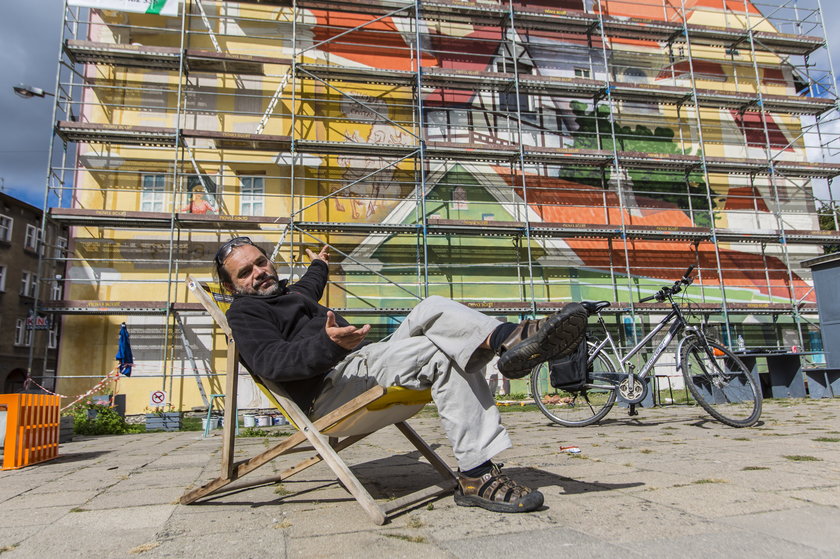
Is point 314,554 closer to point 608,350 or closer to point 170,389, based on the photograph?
point 608,350

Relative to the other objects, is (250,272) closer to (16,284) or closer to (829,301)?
(829,301)

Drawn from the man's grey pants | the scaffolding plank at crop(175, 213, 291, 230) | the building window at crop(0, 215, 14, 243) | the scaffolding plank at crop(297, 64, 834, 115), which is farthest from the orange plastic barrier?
the building window at crop(0, 215, 14, 243)

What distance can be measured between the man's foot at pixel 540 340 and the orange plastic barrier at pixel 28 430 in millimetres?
3707

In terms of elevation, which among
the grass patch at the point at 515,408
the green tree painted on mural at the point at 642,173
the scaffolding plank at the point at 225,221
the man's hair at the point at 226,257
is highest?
the green tree painted on mural at the point at 642,173

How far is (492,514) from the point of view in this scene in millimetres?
1889

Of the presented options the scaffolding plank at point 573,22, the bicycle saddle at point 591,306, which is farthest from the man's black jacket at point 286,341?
the scaffolding plank at point 573,22

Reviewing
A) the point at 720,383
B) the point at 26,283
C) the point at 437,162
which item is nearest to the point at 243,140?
the point at 437,162

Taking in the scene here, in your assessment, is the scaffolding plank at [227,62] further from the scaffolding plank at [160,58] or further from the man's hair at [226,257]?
the man's hair at [226,257]

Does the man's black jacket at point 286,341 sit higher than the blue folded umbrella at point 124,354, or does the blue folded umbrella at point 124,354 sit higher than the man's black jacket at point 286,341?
the blue folded umbrella at point 124,354

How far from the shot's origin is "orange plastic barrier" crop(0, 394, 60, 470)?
3.83 meters

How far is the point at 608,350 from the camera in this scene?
17.1ft

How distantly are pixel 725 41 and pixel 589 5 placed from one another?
142 inches

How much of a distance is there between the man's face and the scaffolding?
7.42 meters

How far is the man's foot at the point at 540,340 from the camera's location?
5.78 feet
